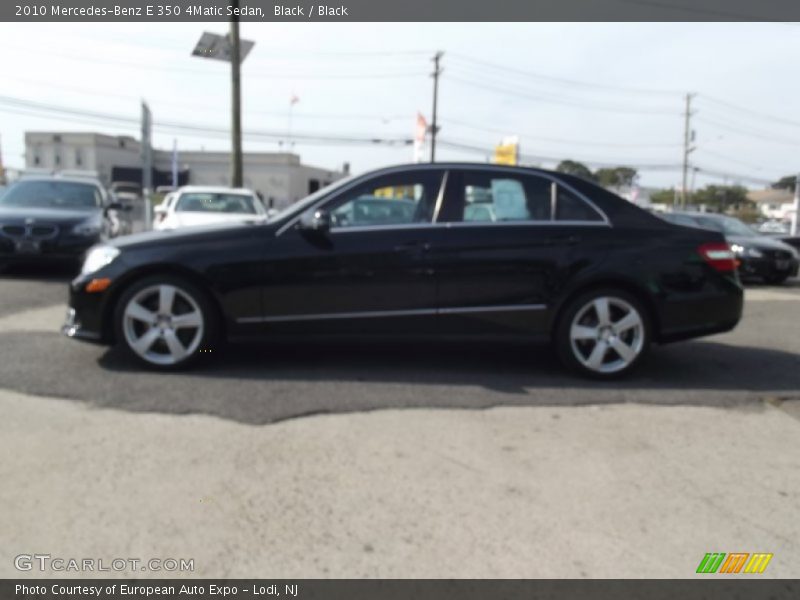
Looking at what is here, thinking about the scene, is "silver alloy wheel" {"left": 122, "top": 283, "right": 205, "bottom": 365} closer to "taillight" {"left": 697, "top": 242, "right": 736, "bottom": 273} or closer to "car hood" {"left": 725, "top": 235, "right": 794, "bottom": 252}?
"taillight" {"left": 697, "top": 242, "right": 736, "bottom": 273}

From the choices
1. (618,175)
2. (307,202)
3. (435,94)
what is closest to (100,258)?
(307,202)

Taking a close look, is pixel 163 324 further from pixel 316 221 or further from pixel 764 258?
pixel 764 258

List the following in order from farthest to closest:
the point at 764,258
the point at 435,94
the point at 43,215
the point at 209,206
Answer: the point at 435,94, the point at 764,258, the point at 209,206, the point at 43,215

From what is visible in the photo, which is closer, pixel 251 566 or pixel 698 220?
pixel 251 566

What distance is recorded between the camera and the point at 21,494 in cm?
304

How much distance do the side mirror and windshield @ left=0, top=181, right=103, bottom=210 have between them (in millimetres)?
7150

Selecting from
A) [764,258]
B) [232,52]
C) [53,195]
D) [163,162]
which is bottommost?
[764,258]

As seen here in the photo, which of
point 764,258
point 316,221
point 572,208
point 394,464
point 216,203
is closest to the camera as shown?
point 394,464

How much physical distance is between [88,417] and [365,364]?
2.01m

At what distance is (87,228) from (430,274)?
22.5 ft

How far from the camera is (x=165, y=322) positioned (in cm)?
488

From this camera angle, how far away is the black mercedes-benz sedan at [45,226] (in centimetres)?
948

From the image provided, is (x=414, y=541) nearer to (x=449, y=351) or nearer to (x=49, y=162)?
(x=449, y=351)
